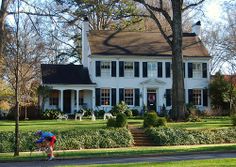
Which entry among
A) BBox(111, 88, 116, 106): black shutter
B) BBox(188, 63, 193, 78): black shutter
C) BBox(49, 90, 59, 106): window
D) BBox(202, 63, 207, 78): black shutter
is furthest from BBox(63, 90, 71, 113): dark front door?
BBox(202, 63, 207, 78): black shutter

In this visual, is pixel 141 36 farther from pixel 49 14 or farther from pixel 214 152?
pixel 214 152

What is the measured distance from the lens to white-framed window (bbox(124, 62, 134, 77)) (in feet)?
143

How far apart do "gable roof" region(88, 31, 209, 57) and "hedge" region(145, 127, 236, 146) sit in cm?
1844

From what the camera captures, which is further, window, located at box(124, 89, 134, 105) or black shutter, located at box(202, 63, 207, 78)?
black shutter, located at box(202, 63, 207, 78)

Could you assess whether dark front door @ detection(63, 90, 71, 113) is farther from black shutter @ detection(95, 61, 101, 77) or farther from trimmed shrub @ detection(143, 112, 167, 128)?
trimmed shrub @ detection(143, 112, 167, 128)

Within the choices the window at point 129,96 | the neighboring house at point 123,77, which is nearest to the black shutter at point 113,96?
the neighboring house at point 123,77

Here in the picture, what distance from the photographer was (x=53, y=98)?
43.2 m

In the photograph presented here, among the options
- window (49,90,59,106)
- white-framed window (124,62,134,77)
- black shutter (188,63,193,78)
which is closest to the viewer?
window (49,90,59,106)

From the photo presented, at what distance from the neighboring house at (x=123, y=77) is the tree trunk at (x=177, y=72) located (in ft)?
35.1

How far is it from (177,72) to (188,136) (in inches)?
317

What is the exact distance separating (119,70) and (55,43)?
19222 mm

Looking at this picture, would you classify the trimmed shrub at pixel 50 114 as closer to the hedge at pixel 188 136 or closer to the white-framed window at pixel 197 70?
the white-framed window at pixel 197 70

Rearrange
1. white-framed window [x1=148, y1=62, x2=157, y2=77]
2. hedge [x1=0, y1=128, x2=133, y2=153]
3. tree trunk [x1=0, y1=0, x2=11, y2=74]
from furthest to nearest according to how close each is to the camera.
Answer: white-framed window [x1=148, y1=62, x2=157, y2=77]
tree trunk [x1=0, y1=0, x2=11, y2=74]
hedge [x1=0, y1=128, x2=133, y2=153]

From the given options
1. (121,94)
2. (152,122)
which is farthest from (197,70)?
(152,122)
